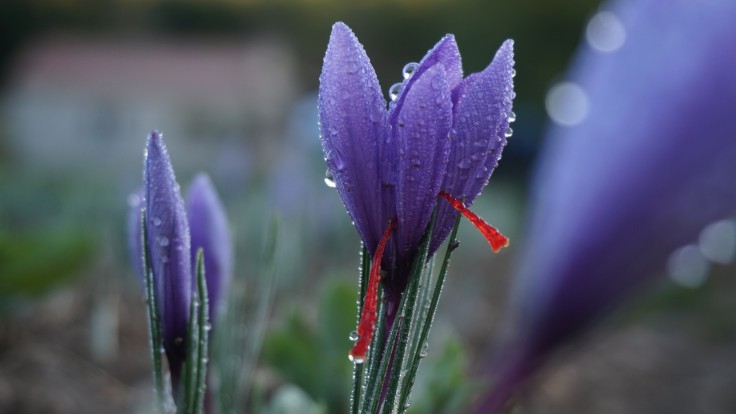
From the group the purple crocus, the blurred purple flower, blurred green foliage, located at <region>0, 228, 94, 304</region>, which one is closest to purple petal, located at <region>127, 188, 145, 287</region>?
the purple crocus

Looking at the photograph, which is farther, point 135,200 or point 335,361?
point 335,361

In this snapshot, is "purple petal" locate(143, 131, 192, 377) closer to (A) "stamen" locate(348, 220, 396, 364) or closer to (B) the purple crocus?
(B) the purple crocus

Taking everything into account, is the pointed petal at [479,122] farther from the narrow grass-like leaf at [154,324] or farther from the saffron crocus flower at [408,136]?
the narrow grass-like leaf at [154,324]

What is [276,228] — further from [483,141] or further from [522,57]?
[522,57]

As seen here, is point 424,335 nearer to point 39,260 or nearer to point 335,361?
point 335,361

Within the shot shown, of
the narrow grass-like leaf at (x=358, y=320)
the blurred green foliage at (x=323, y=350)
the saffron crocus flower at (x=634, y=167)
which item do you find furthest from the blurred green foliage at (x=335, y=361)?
the narrow grass-like leaf at (x=358, y=320)

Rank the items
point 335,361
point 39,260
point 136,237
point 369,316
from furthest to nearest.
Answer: point 39,260, point 335,361, point 136,237, point 369,316

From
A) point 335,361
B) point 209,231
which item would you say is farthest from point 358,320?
point 335,361
